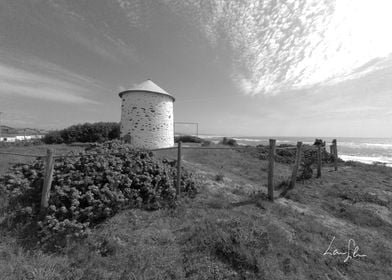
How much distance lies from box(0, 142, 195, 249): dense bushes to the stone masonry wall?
322 inches

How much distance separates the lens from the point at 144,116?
41.6ft

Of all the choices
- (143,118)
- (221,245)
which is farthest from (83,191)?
(143,118)

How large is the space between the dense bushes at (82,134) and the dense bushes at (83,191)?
13555 mm

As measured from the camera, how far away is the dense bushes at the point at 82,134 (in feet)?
52.8

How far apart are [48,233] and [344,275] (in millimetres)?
4655

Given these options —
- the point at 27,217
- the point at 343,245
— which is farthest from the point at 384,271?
the point at 27,217

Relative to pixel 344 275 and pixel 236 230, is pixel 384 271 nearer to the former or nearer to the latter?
pixel 344 275

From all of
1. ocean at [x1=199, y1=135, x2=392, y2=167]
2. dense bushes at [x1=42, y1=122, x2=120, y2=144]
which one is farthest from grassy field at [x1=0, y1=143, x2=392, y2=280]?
dense bushes at [x1=42, y1=122, x2=120, y2=144]

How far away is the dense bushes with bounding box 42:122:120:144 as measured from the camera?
16098 millimetres

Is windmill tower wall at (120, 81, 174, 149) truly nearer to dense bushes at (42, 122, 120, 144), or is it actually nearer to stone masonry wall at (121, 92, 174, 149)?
stone masonry wall at (121, 92, 174, 149)

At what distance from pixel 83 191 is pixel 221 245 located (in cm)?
269

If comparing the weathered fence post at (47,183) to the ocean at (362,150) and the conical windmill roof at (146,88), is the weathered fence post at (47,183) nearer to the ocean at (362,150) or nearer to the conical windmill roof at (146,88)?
the conical windmill roof at (146,88)

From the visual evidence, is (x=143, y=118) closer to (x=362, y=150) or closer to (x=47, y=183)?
(x=47, y=183)
